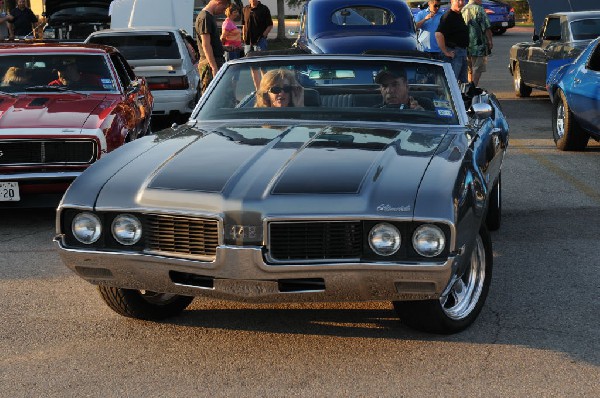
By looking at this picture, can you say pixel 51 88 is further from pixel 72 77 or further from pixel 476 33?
pixel 476 33

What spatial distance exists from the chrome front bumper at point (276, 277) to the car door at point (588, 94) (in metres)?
6.74

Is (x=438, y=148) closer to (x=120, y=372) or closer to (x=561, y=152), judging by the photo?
(x=120, y=372)

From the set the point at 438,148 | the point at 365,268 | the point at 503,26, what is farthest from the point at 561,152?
the point at 503,26

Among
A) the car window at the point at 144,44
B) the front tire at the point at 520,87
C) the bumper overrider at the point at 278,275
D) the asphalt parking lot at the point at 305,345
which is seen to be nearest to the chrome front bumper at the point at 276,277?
the bumper overrider at the point at 278,275

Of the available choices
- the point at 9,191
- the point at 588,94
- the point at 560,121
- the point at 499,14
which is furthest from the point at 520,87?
the point at 499,14

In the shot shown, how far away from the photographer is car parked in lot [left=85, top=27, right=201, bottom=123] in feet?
46.2

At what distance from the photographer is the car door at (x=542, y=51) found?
16.8 metres

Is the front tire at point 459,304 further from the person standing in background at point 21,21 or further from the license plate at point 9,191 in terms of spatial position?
the person standing in background at point 21,21

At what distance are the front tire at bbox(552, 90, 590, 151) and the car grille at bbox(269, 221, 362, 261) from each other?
7.60 metres

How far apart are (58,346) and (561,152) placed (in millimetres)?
8208

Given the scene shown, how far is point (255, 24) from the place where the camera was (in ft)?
60.1

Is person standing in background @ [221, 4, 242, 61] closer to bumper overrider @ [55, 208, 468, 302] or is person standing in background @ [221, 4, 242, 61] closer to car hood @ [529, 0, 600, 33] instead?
car hood @ [529, 0, 600, 33]

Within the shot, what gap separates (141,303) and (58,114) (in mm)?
3652

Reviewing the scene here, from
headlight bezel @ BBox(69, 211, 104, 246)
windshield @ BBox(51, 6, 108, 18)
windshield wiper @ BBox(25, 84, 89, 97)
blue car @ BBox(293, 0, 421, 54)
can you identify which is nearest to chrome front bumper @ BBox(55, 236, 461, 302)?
headlight bezel @ BBox(69, 211, 104, 246)
